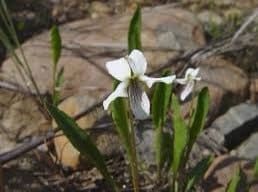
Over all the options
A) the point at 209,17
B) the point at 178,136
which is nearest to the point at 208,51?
the point at 209,17

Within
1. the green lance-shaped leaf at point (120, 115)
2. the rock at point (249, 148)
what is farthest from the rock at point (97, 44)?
Result: the green lance-shaped leaf at point (120, 115)

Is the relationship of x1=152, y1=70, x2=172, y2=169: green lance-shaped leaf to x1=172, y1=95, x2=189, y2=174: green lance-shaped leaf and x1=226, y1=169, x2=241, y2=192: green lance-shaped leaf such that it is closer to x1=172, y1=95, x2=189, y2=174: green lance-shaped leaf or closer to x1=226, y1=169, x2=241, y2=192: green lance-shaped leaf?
x1=172, y1=95, x2=189, y2=174: green lance-shaped leaf

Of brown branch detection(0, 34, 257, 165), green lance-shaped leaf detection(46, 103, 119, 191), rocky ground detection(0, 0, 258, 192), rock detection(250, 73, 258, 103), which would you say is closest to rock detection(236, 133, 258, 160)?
rocky ground detection(0, 0, 258, 192)

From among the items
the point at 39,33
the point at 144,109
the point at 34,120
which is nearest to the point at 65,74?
the point at 34,120

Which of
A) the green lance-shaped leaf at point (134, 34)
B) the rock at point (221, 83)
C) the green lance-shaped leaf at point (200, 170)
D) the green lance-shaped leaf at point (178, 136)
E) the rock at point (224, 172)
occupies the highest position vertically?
the green lance-shaped leaf at point (134, 34)

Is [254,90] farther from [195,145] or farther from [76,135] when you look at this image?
[76,135]

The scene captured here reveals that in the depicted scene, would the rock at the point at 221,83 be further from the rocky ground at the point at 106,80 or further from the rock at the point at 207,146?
the rock at the point at 207,146

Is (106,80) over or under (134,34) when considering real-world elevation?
under
